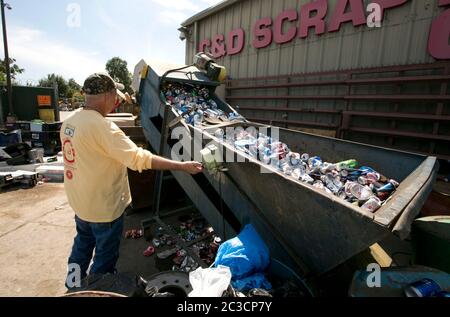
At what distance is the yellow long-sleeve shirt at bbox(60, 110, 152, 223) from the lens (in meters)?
1.69

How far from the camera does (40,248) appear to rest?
2820 mm

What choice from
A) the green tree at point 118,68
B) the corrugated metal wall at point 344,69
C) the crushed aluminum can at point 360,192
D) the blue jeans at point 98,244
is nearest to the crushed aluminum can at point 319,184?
the crushed aluminum can at point 360,192

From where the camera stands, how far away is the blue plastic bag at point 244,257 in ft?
4.98

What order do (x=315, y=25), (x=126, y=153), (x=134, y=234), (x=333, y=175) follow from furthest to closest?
(x=315, y=25), (x=134, y=234), (x=333, y=175), (x=126, y=153)

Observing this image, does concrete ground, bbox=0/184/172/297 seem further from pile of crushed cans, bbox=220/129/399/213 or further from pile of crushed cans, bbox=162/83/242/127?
pile of crushed cans, bbox=162/83/242/127

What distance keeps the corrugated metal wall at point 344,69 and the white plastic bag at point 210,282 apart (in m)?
3.64

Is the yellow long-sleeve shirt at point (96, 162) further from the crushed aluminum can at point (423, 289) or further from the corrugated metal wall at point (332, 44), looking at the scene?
the corrugated metal wall at point (332, 44)

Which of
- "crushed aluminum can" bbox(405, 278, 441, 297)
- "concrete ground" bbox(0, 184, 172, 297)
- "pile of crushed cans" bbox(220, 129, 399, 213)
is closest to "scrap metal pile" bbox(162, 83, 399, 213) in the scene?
"pile of crushed cans" bbox(220, 129, 399, 213)

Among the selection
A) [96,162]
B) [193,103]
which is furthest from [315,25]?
[96,162]

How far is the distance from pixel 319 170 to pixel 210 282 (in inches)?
51.4

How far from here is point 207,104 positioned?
373 centimetres

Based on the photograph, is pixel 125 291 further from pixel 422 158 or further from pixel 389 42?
pixel 389 42

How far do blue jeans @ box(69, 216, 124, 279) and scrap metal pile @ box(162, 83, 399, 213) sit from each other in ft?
3.92

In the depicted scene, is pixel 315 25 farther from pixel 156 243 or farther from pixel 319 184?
pixel 156 243
